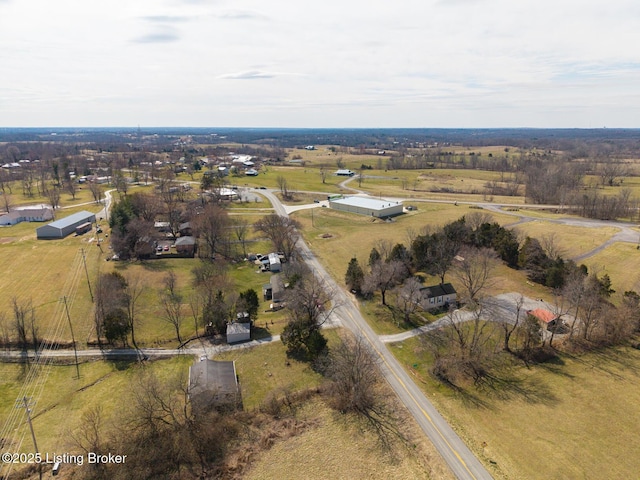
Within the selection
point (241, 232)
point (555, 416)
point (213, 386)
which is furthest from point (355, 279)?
point (241, 232)

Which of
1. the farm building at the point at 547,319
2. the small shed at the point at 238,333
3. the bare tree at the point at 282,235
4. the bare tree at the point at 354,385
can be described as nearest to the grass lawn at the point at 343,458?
the bare tree at the point at 354,385

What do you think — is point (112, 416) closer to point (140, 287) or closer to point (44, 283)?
point (140, 287)

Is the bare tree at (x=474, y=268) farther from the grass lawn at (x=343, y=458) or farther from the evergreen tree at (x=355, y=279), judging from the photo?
the grass lawn at (x=343, y=458)

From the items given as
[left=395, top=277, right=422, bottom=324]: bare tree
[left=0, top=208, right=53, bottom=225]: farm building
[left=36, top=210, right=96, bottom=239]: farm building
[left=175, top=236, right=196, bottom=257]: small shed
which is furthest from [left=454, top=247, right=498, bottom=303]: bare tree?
[left=0, top=208, right=53, bottom=225]: farm building

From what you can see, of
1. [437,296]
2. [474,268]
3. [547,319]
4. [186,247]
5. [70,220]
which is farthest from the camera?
[70,220]

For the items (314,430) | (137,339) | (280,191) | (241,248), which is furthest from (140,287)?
(280,191)

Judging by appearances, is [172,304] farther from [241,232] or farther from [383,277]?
[241,232]
